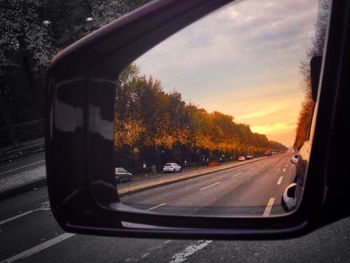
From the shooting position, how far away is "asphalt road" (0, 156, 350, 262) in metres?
0.92

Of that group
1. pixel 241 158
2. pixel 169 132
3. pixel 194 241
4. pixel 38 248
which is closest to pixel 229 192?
pixel 241 158

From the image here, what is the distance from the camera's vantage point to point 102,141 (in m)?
1.03

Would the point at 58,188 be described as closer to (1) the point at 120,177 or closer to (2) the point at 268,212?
(1) the point at 120,177

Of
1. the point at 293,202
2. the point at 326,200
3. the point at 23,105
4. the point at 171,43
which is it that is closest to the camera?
the point at 326,200

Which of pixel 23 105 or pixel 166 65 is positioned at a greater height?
pixel 23 105

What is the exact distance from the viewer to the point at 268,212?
855 mm

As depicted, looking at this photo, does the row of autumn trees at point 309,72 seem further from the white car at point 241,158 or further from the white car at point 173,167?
the white car at point 173,167

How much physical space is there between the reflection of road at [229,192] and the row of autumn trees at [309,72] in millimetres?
62

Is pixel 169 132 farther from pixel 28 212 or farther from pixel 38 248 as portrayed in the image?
pixel 28 212

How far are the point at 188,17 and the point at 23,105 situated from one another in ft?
105

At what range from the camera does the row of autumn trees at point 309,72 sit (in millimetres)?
760

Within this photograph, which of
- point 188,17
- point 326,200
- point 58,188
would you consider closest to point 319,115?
point 326,200

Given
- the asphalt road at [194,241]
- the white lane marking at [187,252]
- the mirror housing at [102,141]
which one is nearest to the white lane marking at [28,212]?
the asphalt road at [194,241]

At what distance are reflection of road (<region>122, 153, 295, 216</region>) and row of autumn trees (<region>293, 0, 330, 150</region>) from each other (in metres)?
0.06
